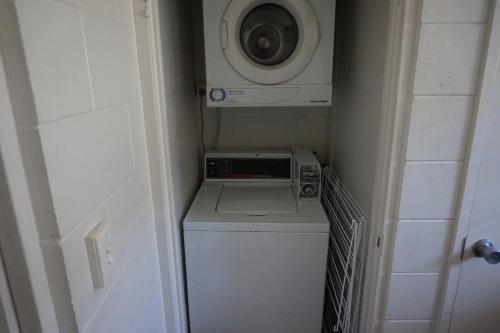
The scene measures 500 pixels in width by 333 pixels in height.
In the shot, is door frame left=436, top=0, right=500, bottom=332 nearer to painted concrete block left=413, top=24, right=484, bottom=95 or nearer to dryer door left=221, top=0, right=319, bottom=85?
painted concrete block left=413, top=24, right=484, bottom=95

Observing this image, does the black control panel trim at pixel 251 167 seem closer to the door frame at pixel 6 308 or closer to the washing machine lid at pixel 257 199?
the washing machine lid at pixel 257 199

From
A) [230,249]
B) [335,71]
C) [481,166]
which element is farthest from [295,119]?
[481,166]

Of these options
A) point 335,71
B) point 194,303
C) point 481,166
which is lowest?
point 194,303

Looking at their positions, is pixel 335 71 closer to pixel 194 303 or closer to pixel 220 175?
pixel 220 175

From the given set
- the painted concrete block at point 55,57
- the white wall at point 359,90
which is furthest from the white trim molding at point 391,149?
the painted concrete block at point 55,57

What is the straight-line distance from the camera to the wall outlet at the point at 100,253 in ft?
2.21

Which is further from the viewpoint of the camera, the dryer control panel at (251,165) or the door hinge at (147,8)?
the dryer control panel at (251,165)

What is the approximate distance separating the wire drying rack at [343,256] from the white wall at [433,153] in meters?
0.17

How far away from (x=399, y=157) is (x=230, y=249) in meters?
0.79

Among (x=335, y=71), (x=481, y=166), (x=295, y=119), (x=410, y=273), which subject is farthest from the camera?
(x=295, y=119)

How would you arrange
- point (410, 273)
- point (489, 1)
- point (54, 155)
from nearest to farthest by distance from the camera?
1. point (54, 155)
2. point (489, 1)
3. point (410, 273)

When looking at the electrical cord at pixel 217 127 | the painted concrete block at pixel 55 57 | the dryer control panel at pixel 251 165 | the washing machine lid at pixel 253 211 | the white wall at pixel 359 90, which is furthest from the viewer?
the electrical cord at pixel 217 127

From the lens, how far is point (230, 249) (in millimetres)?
1371

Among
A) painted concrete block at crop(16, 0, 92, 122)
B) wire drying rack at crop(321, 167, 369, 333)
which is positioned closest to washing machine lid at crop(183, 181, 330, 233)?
wire drying rack at crop(321, 167, 369, 333)
